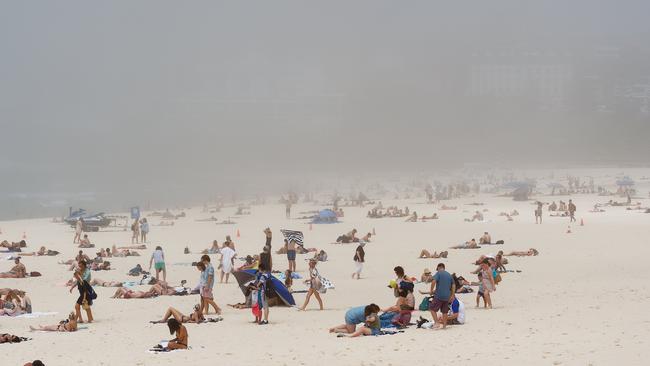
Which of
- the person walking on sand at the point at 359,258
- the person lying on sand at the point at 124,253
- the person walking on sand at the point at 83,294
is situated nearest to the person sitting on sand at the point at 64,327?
the person walking on sand at the point at 83,294

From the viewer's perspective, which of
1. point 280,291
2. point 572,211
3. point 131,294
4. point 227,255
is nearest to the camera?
point 280,291

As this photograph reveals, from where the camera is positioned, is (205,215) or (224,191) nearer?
(205,215)

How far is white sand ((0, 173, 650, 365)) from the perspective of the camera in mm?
14023

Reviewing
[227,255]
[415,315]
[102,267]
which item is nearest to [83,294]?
[415,315]

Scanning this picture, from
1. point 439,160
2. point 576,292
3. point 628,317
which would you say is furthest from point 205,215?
point 439,160

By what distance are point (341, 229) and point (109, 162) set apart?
361 feet

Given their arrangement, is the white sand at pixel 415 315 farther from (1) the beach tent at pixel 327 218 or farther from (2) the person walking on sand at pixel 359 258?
(1) the beach tent at pixel 327 218

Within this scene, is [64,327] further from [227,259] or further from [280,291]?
[227,259]

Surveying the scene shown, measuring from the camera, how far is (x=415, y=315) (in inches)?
719

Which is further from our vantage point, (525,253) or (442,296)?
(525,253)

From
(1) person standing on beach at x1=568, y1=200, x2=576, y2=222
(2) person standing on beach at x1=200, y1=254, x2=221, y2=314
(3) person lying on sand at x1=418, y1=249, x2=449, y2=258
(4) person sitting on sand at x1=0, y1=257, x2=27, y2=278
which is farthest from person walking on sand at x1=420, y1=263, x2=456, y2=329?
(1) person standing on beach at x1=568, y1=200, x2=576, y2=222

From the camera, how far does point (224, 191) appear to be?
339 ft

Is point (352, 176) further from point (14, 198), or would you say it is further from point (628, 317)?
point (628, 317)

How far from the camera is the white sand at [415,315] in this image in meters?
14.0
